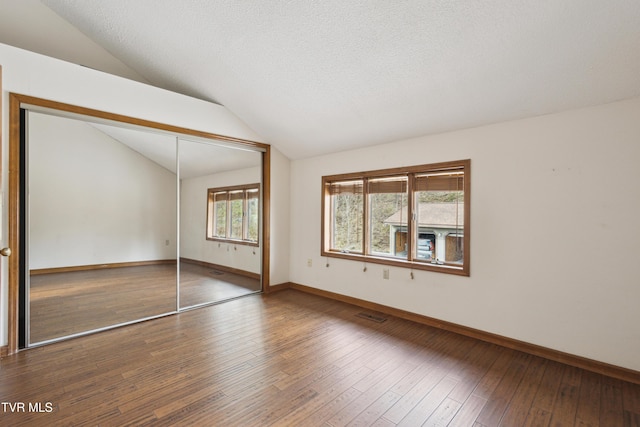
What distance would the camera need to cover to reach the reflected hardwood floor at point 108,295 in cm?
286

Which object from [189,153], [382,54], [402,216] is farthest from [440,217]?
[189,153]

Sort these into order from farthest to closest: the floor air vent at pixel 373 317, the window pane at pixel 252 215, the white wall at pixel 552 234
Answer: the window pane at pixel 252 215 → the floor air vent at pixel 373 317 → the white wall at pixel 552 234

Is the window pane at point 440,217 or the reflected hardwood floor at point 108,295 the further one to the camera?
the window pane at point 440,217

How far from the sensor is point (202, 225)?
3988 millimetres

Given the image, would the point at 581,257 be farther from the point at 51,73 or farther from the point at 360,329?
the point at 51,73

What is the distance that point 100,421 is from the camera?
1753mm

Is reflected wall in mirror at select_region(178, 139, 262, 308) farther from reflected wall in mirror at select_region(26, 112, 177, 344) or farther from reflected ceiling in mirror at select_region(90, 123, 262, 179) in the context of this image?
reflected wall in mirror at select_region(26, 112, 177, 344)

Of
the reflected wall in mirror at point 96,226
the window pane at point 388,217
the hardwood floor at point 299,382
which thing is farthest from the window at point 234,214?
the window pane at point 388,217

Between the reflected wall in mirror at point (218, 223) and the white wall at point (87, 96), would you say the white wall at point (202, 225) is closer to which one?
the reflected wall in mirror at point (218, 223)

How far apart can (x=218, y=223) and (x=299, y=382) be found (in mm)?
2640

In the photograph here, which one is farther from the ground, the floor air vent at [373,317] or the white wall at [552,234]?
the white wall at [552,234]

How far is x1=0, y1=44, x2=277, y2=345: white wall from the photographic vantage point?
2525mm

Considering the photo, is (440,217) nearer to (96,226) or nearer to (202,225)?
(202,225)

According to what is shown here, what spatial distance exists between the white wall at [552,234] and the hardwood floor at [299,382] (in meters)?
0.31
